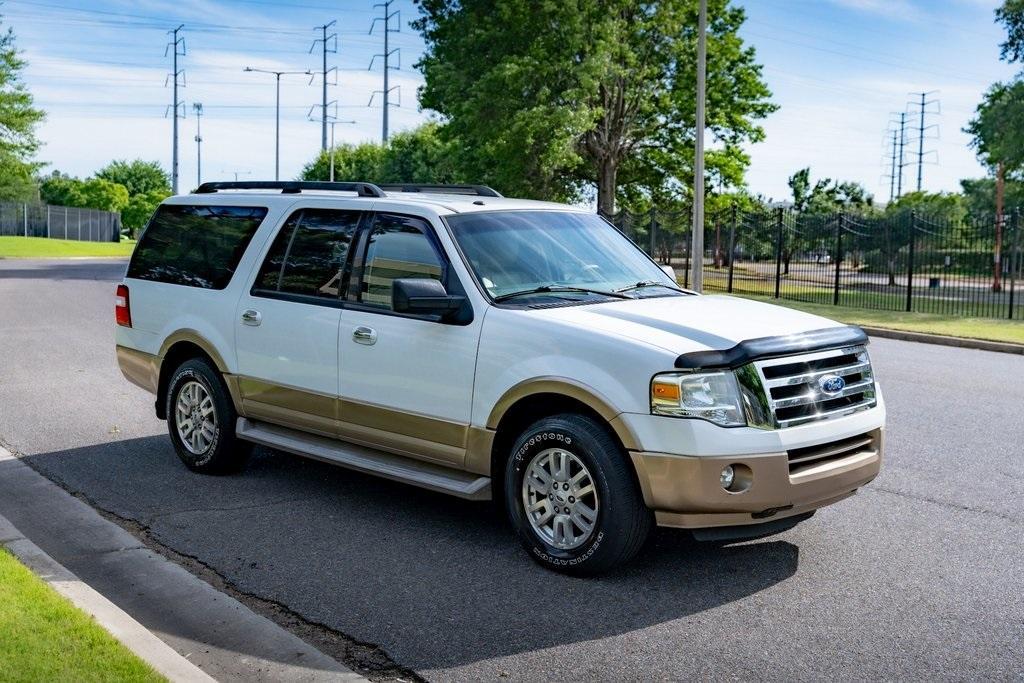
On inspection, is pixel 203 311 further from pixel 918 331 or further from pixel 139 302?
pixel 918 331

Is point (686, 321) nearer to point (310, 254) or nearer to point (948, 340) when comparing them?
point (310, 254)

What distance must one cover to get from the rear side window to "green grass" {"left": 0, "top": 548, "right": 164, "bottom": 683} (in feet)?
10.1

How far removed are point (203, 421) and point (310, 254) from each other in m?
1.47

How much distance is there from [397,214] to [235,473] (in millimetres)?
2277

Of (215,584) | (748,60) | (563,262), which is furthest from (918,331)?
(748,60)

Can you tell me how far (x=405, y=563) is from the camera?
564 centimetres

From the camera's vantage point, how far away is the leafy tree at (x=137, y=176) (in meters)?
152

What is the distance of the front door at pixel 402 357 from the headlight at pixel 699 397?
1131mm

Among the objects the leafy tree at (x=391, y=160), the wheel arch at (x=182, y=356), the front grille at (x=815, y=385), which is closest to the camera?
the front grille at (x=815, y=385)

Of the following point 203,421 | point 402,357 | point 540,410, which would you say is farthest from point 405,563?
point 203,421

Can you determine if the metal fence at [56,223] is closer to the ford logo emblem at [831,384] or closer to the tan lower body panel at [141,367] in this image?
the tan lower body panel at [141,367]

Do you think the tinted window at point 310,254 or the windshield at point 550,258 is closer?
the windshield at point 550,258

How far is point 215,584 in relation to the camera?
5395 mm

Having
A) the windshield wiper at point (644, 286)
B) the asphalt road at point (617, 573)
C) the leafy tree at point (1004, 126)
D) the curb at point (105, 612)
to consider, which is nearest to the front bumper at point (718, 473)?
the asphalt road at point (617, 573)
